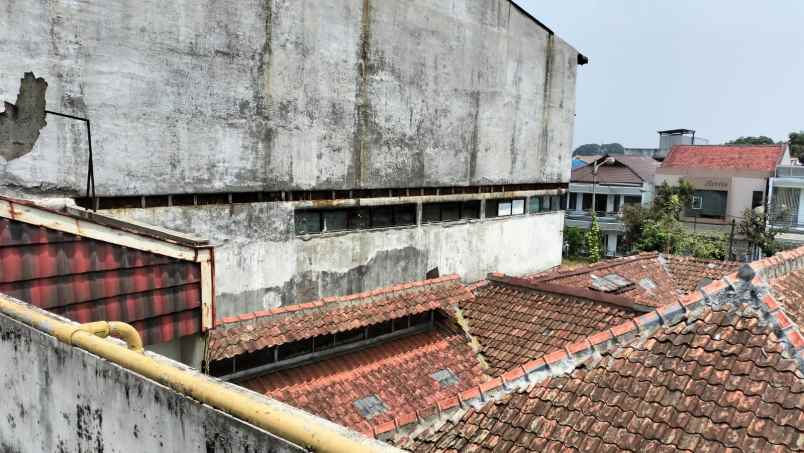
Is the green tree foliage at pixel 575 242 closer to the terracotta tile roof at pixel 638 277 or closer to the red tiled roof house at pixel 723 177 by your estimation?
the red tiled roof house at pixel 723 177

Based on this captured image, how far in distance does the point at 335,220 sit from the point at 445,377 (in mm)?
3876

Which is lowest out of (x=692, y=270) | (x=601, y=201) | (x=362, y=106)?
(x=692, y=270)

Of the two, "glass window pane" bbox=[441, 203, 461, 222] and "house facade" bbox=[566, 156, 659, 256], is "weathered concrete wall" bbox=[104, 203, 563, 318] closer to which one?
"glass window pane" bbox=[441, 203, 461, 222]

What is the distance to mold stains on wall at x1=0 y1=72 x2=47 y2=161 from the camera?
25.5ft

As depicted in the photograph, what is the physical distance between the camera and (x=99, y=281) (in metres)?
6.15

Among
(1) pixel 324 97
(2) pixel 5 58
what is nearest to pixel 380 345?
(1) pixel 324 97

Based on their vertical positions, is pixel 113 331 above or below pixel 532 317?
above

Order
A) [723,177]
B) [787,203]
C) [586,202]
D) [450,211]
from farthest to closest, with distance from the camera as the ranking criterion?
[586,202], [723,177], [787,203], [450,211]

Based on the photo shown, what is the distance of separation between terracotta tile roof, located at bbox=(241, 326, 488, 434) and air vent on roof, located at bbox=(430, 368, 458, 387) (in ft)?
0.12

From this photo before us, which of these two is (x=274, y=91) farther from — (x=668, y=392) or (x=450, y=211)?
(x=668, y=392)

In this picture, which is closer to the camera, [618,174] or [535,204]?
[535,204]

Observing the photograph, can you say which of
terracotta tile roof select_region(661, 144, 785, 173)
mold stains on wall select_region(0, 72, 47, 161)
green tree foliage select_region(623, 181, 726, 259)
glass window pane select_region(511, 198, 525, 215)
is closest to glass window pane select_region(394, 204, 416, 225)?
glass window pane select_region(511, 198, 525, 215)

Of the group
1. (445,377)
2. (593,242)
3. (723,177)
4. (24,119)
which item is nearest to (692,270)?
(445,377)

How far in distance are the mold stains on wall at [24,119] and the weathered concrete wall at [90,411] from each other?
479cm
